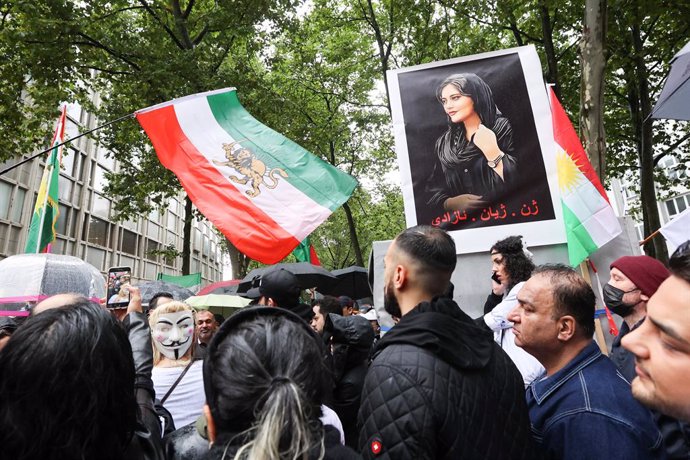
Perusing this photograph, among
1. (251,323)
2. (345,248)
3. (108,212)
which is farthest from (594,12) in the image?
(108,212)

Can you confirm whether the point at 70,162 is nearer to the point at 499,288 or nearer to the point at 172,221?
the point at 172,221

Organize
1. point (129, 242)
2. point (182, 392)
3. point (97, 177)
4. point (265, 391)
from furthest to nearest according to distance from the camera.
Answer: point (129, 242)
point (97, 177)
point (182, 392)
point (265, 391)

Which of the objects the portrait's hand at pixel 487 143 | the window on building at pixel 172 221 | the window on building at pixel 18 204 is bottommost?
the portrait's hand at pixel 487 143

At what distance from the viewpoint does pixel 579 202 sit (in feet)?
14.5

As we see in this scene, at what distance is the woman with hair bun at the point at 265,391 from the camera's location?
1.11 metres

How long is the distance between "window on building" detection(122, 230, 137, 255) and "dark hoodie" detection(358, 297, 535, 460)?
37.5 meters

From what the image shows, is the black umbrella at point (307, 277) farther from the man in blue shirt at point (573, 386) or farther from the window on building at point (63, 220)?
the window on building at point (63, 220)

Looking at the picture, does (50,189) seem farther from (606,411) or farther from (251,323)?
(606,411)

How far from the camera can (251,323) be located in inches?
52.6

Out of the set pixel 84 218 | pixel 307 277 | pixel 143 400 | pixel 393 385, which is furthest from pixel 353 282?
pixel 84 218

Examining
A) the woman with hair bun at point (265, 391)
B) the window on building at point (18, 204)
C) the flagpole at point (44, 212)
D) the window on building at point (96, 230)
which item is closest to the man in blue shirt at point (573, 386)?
the woman with hair bun at point (265, 391)

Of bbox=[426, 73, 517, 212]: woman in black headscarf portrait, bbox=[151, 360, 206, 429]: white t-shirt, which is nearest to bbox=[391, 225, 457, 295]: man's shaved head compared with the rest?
bbox=[151, 360, 206, 429]: white t-shirt

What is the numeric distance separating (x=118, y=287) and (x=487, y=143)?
155 inches

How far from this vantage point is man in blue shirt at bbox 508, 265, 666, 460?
1.69 m
